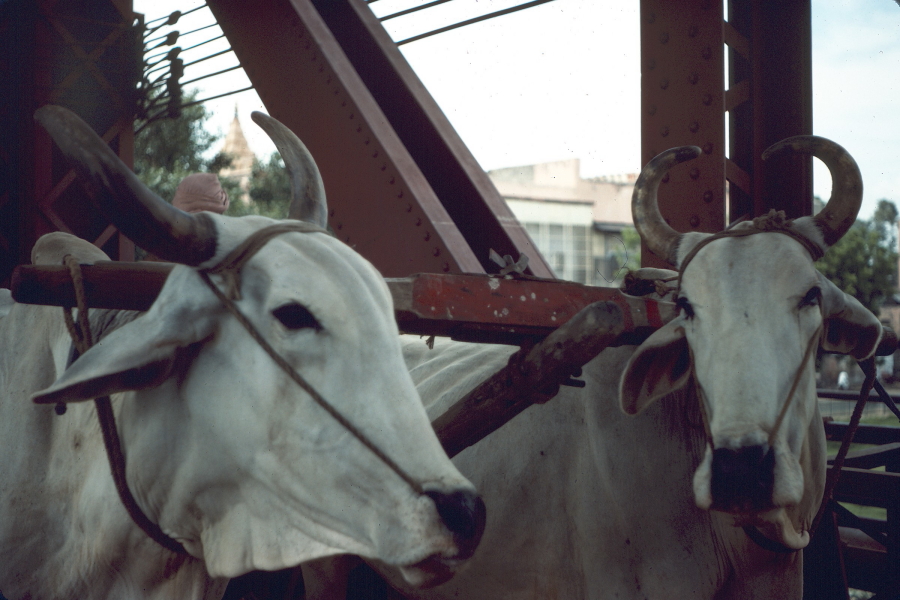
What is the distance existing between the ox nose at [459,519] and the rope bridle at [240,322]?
0.41 feet

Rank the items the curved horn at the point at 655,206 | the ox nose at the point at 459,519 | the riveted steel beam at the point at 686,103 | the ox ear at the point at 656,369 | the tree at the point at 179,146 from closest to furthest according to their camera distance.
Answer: the ox nose at the point at 459,519 → the ox ear at the point at 656,369 → the curved horn at the point at 655,206 → the riveted steel beam at the point at 686,103 → the tree at the point at 179,146

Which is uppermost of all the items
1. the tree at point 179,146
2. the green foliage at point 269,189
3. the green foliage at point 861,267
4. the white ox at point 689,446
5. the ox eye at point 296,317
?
the tree at point 179,146

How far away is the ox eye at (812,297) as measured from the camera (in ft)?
8.34

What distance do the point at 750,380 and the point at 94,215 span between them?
188 inches

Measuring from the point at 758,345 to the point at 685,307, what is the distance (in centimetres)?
31

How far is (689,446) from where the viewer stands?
9.34 feet

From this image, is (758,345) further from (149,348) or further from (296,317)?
(149,348)

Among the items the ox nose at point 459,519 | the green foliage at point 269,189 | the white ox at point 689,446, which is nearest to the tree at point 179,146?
the green foliage at point 269,189

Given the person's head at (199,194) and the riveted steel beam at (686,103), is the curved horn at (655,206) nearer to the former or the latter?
the riveted steel beam at (686,103)

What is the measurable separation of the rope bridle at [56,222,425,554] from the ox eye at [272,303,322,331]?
0.06m

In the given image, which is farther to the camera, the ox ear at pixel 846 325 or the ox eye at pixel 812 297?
the ox ear at pixel 846 325

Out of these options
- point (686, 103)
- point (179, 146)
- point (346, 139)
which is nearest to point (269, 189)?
point (179, 146)

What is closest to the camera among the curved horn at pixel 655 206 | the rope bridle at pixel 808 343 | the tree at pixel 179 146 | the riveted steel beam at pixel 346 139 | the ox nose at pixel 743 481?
the ox nose at pixel 743 481

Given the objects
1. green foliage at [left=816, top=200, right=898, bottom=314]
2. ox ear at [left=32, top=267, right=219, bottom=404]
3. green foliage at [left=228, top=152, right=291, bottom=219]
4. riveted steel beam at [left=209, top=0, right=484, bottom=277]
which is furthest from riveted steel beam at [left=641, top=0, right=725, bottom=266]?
green foliage at [left=816, top=200, right=898, bottom=314]
